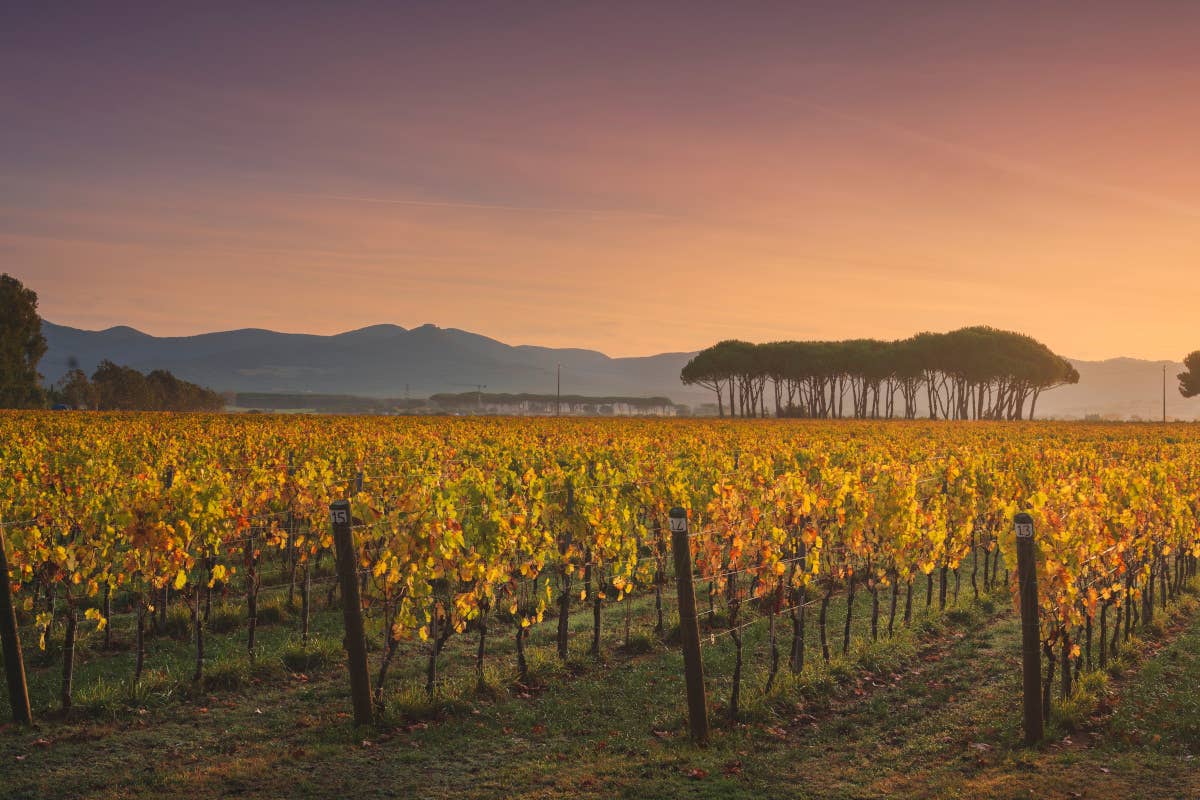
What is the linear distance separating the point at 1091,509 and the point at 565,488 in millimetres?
7426

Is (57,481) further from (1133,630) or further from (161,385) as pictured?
(161,385)

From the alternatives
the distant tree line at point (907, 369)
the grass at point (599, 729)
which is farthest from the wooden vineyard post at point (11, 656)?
the distant tree line at point (907, 369)

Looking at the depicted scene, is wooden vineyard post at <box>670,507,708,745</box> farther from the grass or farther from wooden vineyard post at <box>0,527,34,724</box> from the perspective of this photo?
wooden vineyard post at <box>0,527,34,724</box>

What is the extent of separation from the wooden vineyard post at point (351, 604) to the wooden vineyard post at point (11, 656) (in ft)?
11.1

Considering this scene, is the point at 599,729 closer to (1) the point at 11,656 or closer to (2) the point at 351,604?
(2) the point at 351,604

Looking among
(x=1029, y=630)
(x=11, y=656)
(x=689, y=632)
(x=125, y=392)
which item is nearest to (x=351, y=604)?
(x=689, y=632)

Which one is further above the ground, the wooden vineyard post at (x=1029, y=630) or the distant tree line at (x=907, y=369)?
the distant tree line at (x=907, y=369)

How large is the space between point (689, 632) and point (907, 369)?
370ft

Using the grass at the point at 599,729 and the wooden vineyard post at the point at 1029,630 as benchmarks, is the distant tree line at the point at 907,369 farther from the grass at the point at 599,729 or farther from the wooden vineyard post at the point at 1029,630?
the wooden vineyard post at the point at 1029,630

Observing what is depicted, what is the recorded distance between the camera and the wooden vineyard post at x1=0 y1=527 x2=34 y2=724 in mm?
8547

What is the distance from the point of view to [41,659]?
36.1 feet

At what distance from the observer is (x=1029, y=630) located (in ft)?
27.9

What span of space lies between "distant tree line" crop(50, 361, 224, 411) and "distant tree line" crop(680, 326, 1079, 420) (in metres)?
76.3

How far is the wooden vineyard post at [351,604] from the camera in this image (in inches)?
336
